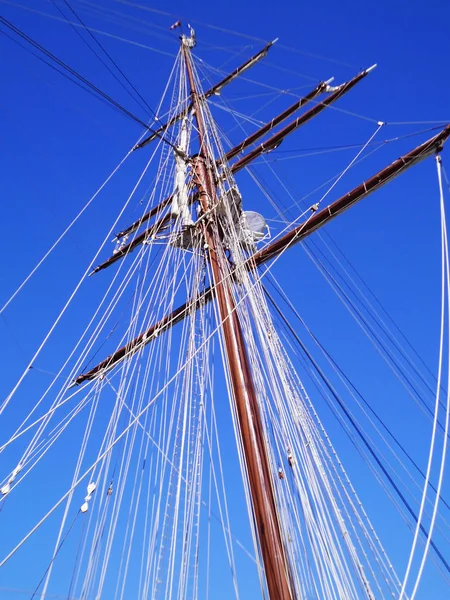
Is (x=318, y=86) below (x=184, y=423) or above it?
above

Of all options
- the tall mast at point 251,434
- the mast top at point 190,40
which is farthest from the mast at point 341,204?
the mast top at point 190,40

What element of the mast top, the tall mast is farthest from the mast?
the mast top

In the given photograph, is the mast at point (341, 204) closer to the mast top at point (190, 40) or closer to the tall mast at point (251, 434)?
the tall mast at point (251, 434)

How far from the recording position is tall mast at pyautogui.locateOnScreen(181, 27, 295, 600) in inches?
187

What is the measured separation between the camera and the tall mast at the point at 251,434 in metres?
4.74

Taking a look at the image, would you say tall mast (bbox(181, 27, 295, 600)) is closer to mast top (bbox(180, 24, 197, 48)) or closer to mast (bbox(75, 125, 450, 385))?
mast (bbox(75, 125, 450, 385))

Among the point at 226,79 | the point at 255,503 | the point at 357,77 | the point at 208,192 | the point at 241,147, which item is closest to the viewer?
the point at 255,503

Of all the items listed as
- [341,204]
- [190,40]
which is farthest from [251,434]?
[190,40]

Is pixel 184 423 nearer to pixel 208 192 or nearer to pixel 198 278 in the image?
pixel 198 278

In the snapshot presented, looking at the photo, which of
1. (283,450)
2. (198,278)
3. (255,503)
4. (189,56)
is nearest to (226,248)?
(198,278)

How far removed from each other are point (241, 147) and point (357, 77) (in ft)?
11.4

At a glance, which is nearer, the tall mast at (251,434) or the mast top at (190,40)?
the tall mast at (251,434)

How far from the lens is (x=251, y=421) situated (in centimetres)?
597

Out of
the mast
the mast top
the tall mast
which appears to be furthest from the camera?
the mast top
